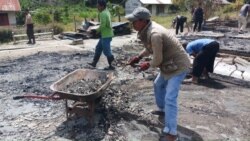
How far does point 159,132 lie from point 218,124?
1.08m

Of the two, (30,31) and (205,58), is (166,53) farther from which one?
(30,31)

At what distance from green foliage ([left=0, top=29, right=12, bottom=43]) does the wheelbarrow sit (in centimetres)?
1226

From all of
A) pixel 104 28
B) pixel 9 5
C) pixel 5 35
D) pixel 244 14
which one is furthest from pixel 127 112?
pixel 9 5

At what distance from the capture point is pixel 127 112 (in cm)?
539

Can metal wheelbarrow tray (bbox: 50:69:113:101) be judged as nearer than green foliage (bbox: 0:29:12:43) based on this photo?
Yes

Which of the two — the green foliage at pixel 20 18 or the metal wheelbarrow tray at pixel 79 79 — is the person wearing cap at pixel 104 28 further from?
the green foliage at pixel 20 18

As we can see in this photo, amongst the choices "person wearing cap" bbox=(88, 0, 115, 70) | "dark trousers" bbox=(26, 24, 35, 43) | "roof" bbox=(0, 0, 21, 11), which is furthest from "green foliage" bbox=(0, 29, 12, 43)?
"roof" bbox=(0, 0, 21, 11)

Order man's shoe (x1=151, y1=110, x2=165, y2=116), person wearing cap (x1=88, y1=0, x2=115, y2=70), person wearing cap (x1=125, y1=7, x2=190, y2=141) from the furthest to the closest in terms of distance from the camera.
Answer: person wearing cap (x1=88, y1=0, x2=115, y2=70), man's shoe (x1=151, y1=110, x2=165, y2=116), person wearing cap (x1=125, y1=7, x2=190, y2=141)

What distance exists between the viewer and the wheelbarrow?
446cm

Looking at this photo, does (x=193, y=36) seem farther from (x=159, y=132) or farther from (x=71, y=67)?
(x=159, y=132)

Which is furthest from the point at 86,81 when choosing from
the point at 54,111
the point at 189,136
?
the point at 189,136

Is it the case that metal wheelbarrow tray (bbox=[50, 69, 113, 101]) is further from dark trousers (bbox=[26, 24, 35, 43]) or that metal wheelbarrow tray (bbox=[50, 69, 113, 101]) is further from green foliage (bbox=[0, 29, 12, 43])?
green foliage (bbox=[0, 29, 12, 43])

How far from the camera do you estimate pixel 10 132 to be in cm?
480

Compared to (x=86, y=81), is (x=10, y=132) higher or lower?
lower
